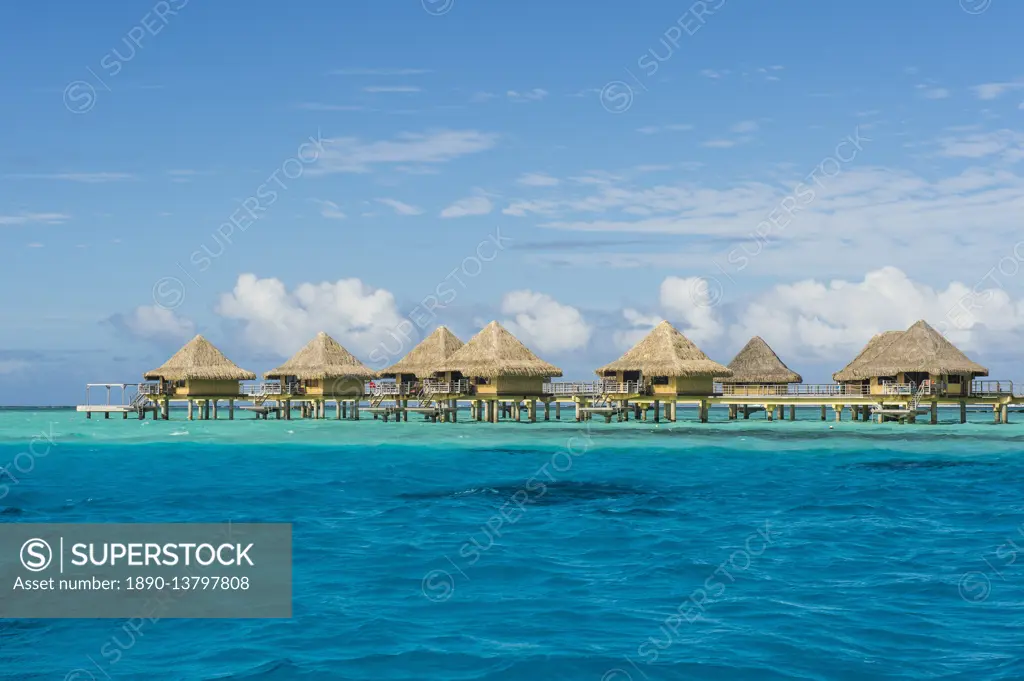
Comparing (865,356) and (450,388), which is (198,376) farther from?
(865,356)

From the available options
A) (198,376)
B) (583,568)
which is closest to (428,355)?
(198,376)

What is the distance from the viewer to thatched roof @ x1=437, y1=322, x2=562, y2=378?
184ft

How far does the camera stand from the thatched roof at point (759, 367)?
63312mm

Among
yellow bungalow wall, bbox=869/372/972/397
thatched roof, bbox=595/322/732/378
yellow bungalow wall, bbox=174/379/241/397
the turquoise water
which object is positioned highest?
thatched roof, bbox=595/322/732/378

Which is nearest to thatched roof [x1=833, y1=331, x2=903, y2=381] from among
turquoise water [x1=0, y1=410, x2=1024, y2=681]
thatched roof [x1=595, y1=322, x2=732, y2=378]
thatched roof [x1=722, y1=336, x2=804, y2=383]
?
thatched roof [x1=722, y1=336, x2=804, y2=383]

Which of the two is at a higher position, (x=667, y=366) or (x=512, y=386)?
(x=667, y=366)

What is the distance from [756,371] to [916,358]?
10.9m

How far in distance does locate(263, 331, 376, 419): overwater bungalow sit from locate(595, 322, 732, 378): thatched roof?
18307mm

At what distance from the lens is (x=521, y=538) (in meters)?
16.7

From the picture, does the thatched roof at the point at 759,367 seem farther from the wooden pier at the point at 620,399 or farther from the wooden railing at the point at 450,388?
the wooden railing at the point at 450,388

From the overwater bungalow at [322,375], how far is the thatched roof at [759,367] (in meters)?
23.1

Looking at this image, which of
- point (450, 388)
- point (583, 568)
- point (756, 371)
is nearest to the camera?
point (583, 568)

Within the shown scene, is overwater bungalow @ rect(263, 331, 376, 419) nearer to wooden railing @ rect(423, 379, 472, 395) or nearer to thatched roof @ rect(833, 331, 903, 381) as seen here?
wooden railing @ rect(423, 379, 472, 395)

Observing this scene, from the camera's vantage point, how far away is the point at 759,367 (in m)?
64.0
